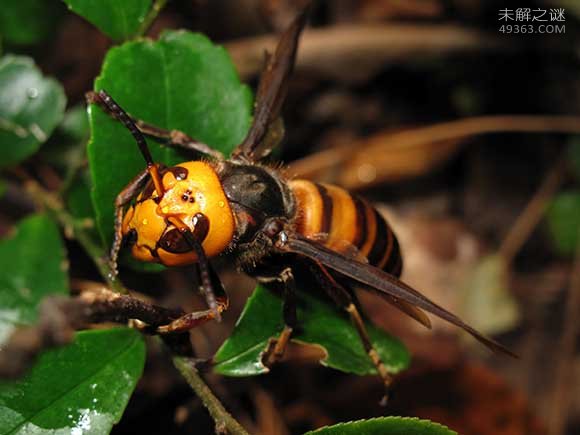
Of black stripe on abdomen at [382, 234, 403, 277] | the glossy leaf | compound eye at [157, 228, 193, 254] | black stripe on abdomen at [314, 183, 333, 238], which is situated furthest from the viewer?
the glossy leaf

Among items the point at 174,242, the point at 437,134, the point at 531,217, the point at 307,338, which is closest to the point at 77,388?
the point at 174,242

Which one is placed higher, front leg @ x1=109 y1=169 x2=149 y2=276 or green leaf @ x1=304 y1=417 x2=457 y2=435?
front leg @ x1=109 y1=169 x2=149 y2=276

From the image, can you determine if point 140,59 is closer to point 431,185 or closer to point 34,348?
point 34,348

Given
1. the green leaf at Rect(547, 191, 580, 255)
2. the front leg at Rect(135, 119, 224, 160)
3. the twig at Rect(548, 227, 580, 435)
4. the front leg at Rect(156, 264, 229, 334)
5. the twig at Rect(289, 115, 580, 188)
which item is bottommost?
the twig at Rect(548, 227, 580, 435)

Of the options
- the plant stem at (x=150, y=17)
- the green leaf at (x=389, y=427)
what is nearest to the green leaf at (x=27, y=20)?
the plant stem at (x=150, y=17)

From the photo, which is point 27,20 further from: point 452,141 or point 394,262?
point 452,141

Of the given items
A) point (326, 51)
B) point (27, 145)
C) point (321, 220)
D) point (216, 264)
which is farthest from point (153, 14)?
point (326, 51)

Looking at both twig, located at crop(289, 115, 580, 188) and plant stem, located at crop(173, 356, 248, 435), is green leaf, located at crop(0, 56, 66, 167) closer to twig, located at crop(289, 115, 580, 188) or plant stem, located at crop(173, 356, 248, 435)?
plant stem, located at crop(173, 356, 248, 435)

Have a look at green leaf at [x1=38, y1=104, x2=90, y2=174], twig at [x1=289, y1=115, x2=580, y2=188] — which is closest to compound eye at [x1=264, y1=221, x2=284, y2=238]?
green leaf at [x1=38, y1=104, x2=90, y2=174]
